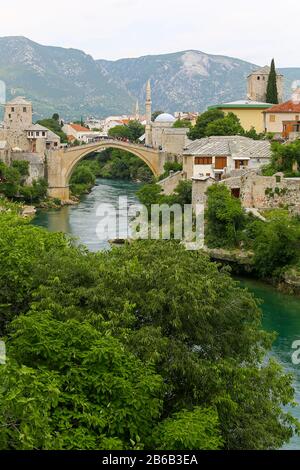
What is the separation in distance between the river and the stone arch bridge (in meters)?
1.50

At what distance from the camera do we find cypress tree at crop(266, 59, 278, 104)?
46.4 meters

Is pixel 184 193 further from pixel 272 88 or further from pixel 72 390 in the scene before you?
pixel 72 390

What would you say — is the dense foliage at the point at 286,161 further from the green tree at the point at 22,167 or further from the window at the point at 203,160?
the green tree at the point at 22,167

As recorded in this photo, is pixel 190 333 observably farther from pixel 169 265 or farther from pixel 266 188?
pixel 266 188

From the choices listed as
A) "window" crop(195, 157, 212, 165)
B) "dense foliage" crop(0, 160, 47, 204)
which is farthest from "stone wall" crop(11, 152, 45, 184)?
"window" crop(195, 157, 212, 165)

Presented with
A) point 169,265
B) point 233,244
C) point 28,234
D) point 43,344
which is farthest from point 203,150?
point 43,344

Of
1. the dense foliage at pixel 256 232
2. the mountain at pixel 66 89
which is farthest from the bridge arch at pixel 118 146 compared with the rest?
the mountain at pixel 66 89

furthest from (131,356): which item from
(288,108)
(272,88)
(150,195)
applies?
(272,88)

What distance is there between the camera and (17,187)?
41688mm

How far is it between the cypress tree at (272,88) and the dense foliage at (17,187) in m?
13.1

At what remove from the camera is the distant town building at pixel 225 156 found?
31.0 m

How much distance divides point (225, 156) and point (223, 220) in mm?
6023

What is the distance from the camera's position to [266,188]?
90.3 feet

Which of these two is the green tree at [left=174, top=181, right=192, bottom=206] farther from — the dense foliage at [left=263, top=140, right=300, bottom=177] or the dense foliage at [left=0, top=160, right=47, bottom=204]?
the dense foliage at [left=0, top=160, right=47, bottom=204]
